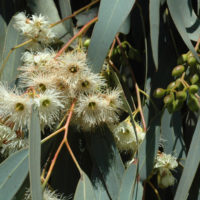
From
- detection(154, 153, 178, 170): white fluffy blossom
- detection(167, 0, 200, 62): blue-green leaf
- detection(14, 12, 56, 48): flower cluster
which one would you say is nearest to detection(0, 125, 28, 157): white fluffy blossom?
detection(14, 12, 56, 48): flower cluster

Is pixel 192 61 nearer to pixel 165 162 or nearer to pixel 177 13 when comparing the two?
pixel 177 13

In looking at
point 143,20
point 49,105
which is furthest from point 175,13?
point 49,105

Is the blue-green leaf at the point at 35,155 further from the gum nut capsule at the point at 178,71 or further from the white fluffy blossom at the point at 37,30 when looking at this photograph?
the gum nut capsule at the point at 178,71

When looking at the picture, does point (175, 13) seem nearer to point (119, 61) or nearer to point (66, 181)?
point (119, 61)

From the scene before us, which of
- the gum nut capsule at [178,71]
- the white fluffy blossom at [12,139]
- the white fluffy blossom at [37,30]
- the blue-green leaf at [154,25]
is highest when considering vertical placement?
the white fluffy blossom at [37,30]

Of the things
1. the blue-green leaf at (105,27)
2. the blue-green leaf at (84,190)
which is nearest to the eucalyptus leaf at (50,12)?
the blue-green leaf at (105,27)

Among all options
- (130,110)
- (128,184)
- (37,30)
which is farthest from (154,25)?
(128,184)

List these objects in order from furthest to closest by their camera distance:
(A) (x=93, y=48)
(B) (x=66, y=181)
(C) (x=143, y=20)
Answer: (C) (x=143, y=20) < (B) (x=66, y=181) < (A) (x=93, y=48)
